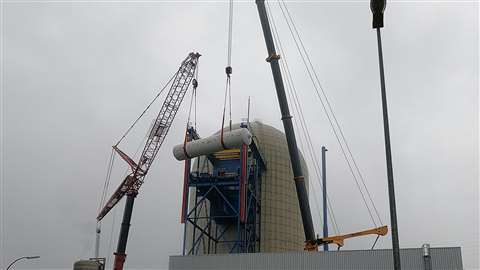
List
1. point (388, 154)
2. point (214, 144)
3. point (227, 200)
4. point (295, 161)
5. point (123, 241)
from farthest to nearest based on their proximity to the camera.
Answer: point (123, 241)
point (227, 200)
point (214, 144)
point (295, 161)
point (388, 154)

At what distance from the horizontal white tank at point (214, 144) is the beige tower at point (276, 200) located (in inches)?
484

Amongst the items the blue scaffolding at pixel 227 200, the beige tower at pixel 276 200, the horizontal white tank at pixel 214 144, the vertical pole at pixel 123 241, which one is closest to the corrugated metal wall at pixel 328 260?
the blue scaffolding at pixel 227 200

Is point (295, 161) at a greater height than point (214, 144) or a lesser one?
lesser

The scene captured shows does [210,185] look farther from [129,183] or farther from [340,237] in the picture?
[340,237]

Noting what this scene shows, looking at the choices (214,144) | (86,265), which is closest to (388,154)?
(214,144)

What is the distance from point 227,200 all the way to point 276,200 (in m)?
12.3

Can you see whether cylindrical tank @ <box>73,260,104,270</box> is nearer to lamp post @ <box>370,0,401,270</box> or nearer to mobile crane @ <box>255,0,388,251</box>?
mobile crane @ <box>255,0,388,251</box>

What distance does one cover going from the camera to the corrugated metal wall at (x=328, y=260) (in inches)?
1585

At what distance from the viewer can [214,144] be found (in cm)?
5650

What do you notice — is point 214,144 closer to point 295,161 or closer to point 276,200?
point 295,161

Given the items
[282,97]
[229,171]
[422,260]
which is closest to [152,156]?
[229,171]

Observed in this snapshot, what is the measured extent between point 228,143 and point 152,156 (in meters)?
21.5

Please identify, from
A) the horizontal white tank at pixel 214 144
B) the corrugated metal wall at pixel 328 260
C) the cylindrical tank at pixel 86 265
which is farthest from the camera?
the cylindrical tank at pixel 86 265

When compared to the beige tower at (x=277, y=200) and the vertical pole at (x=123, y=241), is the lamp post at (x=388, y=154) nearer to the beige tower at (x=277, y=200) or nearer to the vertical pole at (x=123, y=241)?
the vertical pole at (x=123, y=241)
